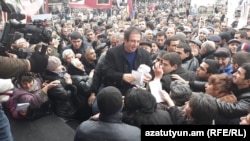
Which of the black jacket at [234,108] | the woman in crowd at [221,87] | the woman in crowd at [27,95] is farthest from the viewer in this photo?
the woman in crowd at [27,95]

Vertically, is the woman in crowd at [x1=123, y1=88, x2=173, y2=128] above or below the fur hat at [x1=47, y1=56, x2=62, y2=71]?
below

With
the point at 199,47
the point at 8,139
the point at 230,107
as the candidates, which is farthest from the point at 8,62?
the point at 199,47

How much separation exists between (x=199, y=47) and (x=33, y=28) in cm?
369

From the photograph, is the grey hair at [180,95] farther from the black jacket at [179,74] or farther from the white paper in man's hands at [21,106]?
the white paper in man's hands at [21,106]

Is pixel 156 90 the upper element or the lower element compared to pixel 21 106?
upper


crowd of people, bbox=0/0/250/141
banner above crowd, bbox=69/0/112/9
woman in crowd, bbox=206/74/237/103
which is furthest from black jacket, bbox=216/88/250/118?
banner above crowd, bbox=69/0/112/9

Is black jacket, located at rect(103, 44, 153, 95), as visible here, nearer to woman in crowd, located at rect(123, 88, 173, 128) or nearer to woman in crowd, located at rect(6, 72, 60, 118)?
woman in crowd, located at rect(6, 72, 60, 118)

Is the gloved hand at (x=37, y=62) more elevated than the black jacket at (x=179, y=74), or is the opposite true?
the gloved hand at (x=37, y=62)

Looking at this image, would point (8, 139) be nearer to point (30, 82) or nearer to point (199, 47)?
point (30, 82)

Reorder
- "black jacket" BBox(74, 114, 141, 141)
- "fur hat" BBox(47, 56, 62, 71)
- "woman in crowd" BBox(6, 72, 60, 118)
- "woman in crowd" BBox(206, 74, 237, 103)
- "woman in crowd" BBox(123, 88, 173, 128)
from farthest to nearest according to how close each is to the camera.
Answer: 1. "fur hat" BBox(47, 56, 62, 71)
2. "woman in crowd" BBox(6, 72, 60, 118)
3. "woman in crowd" BBox(206, 74, 237, 103)
4. "woman in crowd" BBox(123, 88, 173, 128)
5. "black jacket" BBox(74, 114, 141, 141)

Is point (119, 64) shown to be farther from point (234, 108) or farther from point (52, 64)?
point (234, 108)

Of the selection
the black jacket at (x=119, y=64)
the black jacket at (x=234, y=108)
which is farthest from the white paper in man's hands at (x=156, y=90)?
the black jacket at (x=234, y=108)

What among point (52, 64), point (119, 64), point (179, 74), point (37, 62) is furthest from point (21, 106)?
point (179, 74)

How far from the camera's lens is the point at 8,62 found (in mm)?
2205
